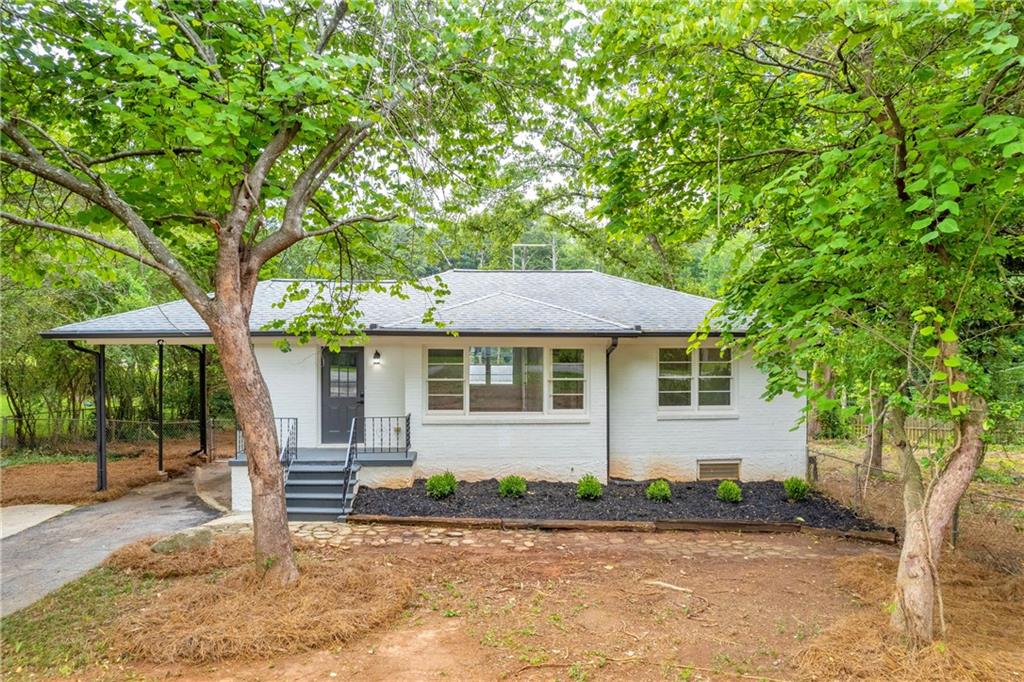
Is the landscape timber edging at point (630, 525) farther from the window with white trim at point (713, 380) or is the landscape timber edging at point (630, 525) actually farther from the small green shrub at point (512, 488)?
the window with white trim at point (713, 380)

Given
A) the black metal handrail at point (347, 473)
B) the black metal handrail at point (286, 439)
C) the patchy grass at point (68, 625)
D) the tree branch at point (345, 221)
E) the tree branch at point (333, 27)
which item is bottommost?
the patchy grass at point (68, 625)

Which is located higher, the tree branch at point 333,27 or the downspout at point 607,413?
the tree branch at point 333,27

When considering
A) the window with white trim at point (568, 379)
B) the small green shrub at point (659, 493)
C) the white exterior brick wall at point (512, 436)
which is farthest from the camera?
the window with white trim at point (568, 379)

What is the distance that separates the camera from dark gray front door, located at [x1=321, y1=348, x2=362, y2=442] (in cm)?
1016

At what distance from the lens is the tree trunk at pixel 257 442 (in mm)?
5043

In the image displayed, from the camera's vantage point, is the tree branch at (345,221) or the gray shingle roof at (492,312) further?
the gray shingle roof at (492,312)

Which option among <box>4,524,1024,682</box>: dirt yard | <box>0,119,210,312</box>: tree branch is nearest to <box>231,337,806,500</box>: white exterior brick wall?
<box>4,524,1024,682</box>: dirt yard

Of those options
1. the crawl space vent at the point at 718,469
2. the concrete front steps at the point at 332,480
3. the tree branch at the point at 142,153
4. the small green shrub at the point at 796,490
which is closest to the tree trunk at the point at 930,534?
the small green shrub at the point at 796,490

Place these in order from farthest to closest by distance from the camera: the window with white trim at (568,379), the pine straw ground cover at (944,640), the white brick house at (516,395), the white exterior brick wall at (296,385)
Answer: the window with white trim at (568,379)
the white exterior brick wall at (296,385)
the white brick house at (516,395)
the pine straw ground cover at (944,640)

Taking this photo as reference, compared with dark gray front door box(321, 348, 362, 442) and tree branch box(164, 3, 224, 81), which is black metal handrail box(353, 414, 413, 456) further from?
tree branch box(164, 3, 224, 81)

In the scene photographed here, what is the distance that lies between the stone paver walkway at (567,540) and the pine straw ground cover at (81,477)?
390 centimetres

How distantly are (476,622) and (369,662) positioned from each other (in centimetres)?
102

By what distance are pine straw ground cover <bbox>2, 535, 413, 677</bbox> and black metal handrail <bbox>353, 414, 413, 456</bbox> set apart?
12.8 ft

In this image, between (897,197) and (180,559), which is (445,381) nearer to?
(180,559)
